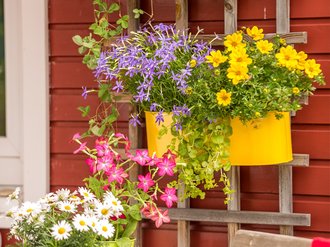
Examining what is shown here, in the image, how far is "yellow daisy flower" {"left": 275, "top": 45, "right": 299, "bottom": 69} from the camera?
8.05ft

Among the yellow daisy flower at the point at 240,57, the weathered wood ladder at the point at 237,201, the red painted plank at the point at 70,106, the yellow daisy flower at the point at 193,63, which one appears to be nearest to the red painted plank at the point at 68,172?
the red painted plank at the point at 70,106

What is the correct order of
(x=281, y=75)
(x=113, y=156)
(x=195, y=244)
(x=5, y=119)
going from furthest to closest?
(x=5, y=119)
(x=195, y=244)
(x=281, y=75)
(x=113, y=156)

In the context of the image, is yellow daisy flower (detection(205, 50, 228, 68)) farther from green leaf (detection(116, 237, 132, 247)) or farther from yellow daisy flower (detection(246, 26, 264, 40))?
green leaf (detection(116, 237, 132, 247))

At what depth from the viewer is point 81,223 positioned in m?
1.85

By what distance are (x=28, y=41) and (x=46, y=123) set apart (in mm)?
329

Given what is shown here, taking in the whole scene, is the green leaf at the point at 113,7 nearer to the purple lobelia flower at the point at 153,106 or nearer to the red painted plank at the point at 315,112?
the purple lobelia flower at the point at 153,106

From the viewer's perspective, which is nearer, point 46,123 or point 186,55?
point 186,55

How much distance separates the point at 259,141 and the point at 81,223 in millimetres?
862

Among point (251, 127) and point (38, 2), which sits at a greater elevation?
point (38, 2)

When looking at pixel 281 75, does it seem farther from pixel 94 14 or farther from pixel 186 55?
pixel 94 14

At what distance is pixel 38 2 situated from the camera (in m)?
2.99

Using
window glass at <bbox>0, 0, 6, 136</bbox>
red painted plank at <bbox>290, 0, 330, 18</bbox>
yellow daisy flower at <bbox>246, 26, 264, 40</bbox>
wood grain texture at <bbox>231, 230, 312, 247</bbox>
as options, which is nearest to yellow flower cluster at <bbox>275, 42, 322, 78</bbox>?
yellow daisy flower at <bbox>246, 26, 264, 40</bbox>

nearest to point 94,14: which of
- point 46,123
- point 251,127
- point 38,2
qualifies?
point 38,2

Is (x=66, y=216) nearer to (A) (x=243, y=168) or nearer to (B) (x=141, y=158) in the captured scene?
(B) (x=141, y=158)
